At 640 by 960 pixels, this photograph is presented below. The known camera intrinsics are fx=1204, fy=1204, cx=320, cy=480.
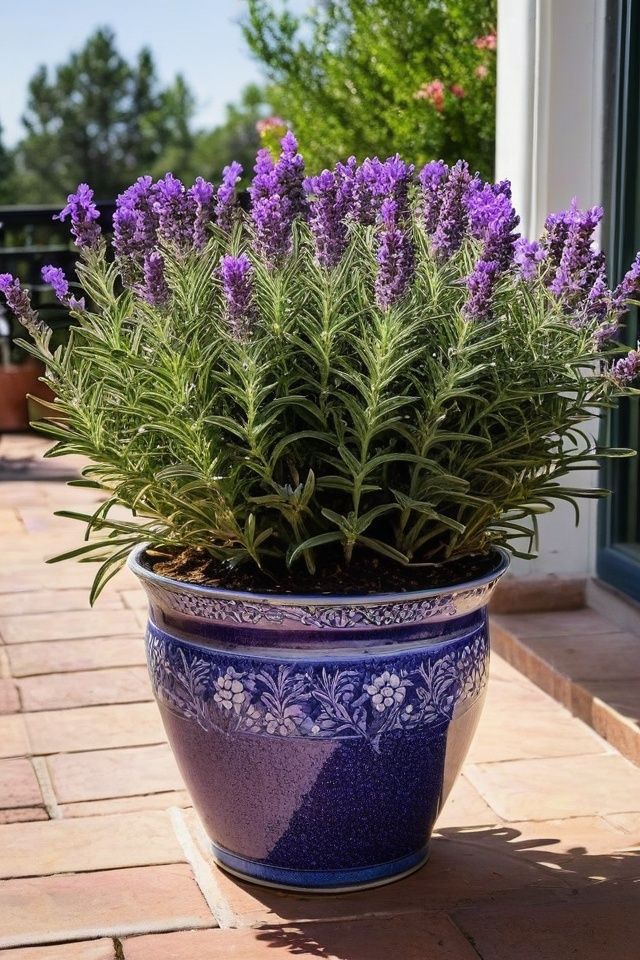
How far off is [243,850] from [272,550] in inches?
19.5

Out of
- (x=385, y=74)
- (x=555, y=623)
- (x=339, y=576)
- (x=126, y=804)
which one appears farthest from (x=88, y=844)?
(x=385, y=74)

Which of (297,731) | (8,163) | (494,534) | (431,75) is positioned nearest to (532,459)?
(494,534)

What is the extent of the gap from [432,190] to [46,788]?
1.39m

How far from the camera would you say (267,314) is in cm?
173

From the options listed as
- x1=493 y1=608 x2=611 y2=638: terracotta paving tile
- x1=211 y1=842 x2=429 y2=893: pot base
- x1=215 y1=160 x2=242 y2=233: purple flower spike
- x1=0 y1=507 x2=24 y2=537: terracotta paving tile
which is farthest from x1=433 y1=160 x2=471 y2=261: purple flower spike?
x1=0 y1=507 x2=24 y2=537: terracotta paving tile

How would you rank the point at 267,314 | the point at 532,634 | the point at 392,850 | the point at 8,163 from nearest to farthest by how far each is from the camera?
the point at 267,314 → the point at 392,850 → the point at 532,634 → the point at 8,163

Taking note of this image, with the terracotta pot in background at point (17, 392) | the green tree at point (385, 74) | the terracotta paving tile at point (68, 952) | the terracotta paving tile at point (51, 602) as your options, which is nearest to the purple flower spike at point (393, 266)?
the terracotta paving tile at point (68, 952)

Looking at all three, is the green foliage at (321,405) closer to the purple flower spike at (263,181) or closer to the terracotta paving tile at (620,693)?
the purple flower spike at (263,181)

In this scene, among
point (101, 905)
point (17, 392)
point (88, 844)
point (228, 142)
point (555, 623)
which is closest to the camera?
point (101, 905)

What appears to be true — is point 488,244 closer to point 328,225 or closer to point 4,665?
point 328,225

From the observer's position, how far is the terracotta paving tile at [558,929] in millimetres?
1753

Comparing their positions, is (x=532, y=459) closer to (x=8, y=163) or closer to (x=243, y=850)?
(x=243, y=850)

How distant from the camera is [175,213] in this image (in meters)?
1.81

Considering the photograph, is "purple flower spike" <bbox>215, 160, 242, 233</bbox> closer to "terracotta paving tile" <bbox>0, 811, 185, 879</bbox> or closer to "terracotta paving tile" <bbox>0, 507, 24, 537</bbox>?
"terracotta paving tile" <bbox>0, 811, 185, 879</bbox>
